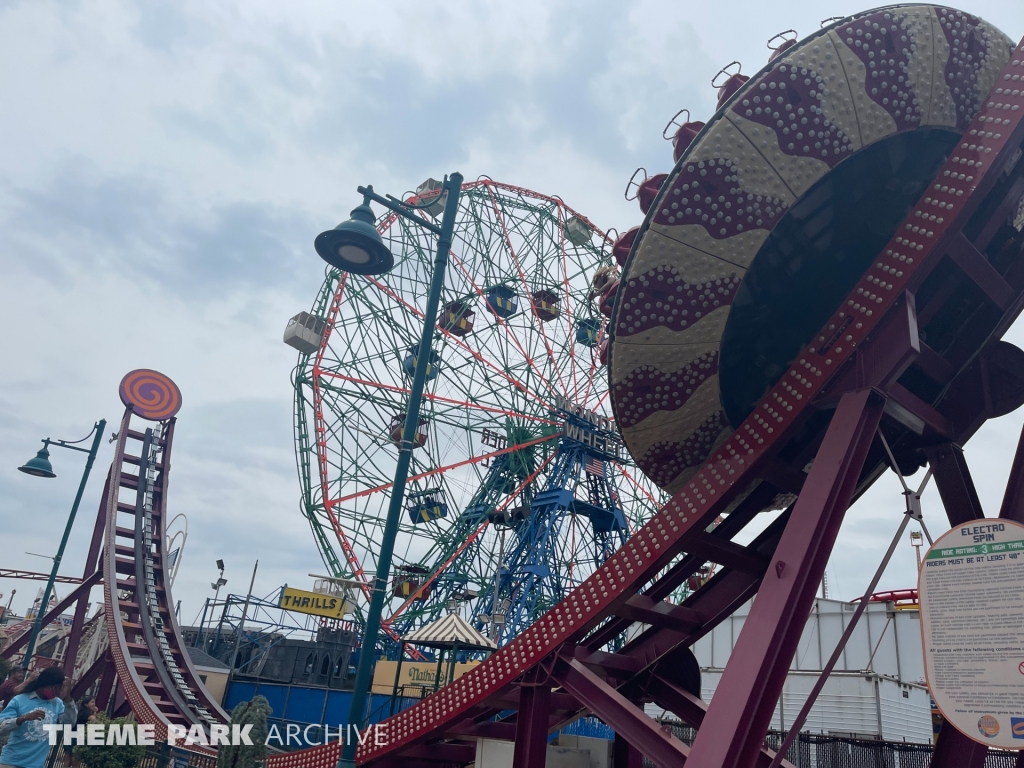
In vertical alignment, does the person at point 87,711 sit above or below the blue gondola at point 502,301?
below

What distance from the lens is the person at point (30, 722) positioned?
5.83 metres

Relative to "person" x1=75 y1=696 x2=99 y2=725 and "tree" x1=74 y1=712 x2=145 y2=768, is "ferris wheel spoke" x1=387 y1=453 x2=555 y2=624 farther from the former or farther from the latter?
"tree" x1=74 y1=712 x2=145 y2=768

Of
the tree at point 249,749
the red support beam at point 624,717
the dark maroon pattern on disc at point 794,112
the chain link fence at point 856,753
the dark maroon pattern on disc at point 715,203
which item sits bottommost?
the tree at point 249,749

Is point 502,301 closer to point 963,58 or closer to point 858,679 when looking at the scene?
point 858,679

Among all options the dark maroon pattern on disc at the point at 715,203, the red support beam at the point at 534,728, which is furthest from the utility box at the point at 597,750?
the dark maroon pattern on disc at the point at 715,203

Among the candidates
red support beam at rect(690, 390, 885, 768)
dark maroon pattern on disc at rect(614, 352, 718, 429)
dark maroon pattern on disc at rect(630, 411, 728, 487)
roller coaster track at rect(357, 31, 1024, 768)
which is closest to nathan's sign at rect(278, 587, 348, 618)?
roller coaster track at rect(357, 31, 1024, 768)

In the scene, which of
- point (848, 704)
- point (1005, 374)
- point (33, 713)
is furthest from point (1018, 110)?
point (848, 704)

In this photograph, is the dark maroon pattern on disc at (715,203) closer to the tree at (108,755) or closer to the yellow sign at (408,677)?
the tree at (108,755)

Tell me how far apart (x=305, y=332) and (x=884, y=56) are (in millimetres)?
26479

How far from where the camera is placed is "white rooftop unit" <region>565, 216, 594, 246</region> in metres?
34.3

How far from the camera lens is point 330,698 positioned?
68.4ft

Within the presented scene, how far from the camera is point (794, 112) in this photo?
5.26m

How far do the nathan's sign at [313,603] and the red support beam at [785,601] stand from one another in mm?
25457

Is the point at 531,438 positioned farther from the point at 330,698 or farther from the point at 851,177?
the point at 851,177
